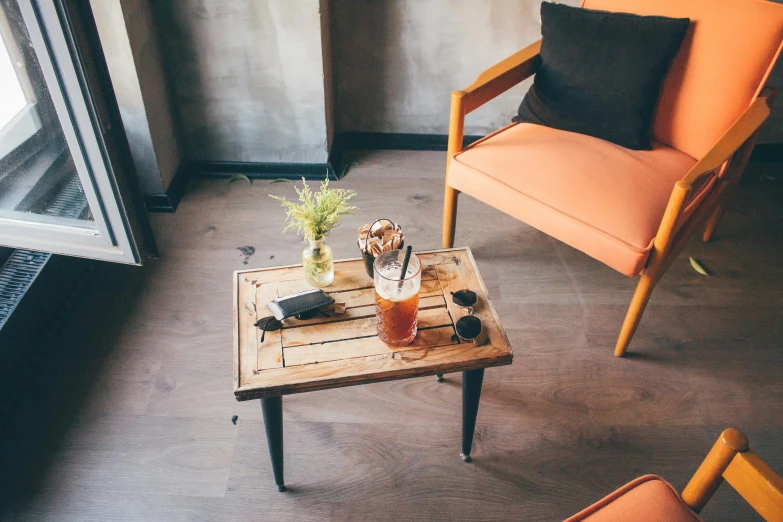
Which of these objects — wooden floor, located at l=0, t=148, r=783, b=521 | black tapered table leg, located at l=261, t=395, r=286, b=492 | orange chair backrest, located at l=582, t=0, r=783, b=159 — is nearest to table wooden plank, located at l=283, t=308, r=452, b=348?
black tapered table leg, located at l=261, t=395, r=286, b=492

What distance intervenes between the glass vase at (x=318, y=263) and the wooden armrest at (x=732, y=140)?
0.84 meters

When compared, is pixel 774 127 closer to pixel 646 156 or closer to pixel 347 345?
pixel 646 156

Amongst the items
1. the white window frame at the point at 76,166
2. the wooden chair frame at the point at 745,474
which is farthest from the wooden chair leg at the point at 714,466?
the white window frame at the point at 76,166

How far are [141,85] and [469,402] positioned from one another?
1.53 metres

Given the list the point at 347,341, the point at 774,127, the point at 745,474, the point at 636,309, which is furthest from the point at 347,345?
the point at 774,127

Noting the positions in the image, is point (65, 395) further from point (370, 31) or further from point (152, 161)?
point (370, 31)

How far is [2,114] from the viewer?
5.54ft

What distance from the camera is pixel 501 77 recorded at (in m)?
1.85

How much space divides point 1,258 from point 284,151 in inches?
41.9

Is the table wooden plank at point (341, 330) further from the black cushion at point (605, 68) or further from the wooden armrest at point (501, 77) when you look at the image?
the black cushion at point (605, 68)

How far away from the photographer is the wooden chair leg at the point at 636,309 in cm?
162

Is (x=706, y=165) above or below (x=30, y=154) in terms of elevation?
above

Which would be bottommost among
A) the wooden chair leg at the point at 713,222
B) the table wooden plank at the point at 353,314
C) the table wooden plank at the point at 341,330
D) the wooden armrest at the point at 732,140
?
the wooden chair leg at the point at 713,222

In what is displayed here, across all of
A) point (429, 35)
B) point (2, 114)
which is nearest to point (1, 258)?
point (2, 114)
